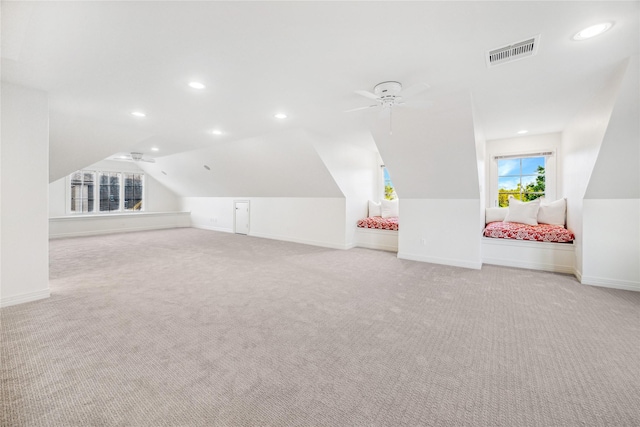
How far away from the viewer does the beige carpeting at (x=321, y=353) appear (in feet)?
4.53

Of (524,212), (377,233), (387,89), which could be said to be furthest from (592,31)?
(377,233)

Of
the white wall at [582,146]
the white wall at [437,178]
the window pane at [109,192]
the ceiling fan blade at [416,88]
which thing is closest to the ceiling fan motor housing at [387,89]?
the ceiling fan blade at [416,88]

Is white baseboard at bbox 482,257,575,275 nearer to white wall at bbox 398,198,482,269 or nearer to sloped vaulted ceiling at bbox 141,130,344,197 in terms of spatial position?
white wall at bbox 398,198,482,269

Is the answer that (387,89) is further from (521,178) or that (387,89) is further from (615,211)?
(521,178)

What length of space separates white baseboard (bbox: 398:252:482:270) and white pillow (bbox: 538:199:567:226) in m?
1.61

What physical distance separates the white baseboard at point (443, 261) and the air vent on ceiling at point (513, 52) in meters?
2.99

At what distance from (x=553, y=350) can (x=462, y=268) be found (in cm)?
235

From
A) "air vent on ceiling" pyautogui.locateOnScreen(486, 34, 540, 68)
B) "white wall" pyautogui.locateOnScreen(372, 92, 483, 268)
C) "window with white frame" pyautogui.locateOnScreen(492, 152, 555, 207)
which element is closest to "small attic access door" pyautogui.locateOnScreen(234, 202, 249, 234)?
"white wall" pyautogui.locateOnScreen(372, 92, 483, 268)

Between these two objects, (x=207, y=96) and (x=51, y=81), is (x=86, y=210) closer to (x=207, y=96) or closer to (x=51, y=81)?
(x=51, y=81)

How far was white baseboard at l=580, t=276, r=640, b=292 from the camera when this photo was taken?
3178 millimetres

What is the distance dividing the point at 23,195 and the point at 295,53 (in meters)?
3.11

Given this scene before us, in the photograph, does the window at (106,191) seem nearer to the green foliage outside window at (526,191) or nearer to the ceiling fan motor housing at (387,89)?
the ceiling fan motor housing at (387,89)

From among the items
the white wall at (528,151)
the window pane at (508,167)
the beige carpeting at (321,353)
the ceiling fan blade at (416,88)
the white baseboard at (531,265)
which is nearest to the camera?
the beige carpeting at (321,353)

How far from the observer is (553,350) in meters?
1.93
